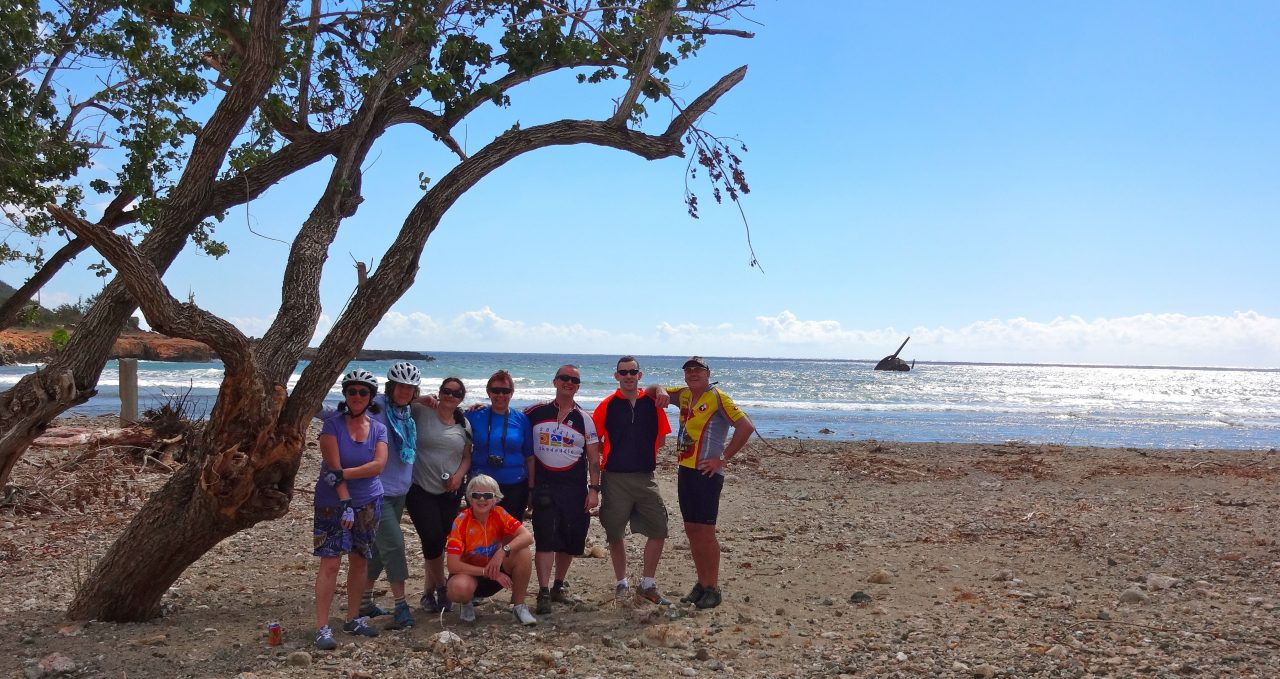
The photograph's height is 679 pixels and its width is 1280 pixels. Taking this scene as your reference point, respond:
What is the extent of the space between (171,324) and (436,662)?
2242 millimetres

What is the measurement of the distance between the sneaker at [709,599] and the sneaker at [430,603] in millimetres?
1656

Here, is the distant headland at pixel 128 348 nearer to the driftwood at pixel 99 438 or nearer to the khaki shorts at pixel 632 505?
the driftwood at pixel 99 438

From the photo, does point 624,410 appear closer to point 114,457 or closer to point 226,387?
point 226,387

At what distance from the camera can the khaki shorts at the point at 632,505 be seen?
573cm

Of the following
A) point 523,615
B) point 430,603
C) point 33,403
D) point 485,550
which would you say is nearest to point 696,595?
point 523,615

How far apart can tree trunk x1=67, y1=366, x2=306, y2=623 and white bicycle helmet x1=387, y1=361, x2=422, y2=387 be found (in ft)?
1.94

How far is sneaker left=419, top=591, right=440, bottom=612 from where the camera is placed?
549 centimetres

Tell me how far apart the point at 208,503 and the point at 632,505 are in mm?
2520

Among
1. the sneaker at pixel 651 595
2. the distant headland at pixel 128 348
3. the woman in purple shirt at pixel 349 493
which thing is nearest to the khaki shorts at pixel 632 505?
the sneaker at pixel 651 595

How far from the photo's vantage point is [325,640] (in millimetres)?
4664

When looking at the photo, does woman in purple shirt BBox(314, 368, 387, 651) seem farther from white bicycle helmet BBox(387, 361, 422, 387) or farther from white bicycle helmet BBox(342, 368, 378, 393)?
white bicycle helmet BBox(387, 361, 422, 387)

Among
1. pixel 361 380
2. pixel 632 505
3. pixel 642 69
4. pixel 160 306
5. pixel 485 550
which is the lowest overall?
pixel 485 550

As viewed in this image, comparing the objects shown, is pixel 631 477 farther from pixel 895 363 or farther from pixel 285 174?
pixel 895 363

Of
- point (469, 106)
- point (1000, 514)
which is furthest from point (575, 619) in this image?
point (1000, 514)
